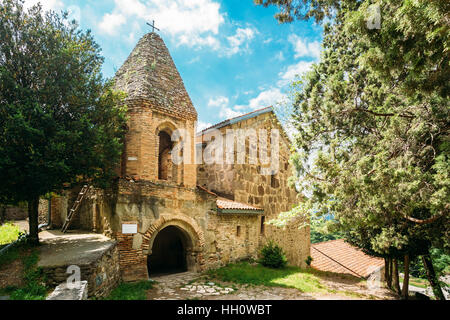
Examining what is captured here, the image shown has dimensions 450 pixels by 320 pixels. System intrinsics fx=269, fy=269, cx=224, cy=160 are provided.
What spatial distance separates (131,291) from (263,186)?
311 inches

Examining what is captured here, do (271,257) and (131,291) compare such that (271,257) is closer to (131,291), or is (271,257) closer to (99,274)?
(131,291)

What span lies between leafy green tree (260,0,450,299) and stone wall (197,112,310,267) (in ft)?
13.7

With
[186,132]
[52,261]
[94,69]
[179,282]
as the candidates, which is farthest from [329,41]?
[52,261]

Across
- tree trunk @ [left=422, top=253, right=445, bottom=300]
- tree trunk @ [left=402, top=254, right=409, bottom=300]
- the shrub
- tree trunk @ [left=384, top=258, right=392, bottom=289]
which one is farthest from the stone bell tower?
tree trunk @ [left=384, top=258, right=392, bottom=289]

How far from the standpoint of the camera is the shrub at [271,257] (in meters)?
11.1

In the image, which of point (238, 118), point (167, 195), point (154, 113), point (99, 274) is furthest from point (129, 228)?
point (238, 118)

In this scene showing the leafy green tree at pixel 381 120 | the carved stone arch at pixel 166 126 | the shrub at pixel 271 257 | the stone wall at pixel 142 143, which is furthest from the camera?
the shrub at pixel 271 257

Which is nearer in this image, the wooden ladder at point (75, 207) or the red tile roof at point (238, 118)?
the wooden ladder at point (75, 207)

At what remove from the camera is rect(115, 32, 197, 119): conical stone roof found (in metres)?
9.02

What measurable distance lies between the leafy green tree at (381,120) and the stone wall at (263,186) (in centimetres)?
416

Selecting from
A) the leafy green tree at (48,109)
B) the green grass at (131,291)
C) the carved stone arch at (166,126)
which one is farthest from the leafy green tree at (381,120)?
the leafy green tree at (48,109)

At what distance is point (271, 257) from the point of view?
36.5 ft

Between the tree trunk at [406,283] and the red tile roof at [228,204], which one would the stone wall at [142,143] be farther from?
the tree trunk at [406,283]
